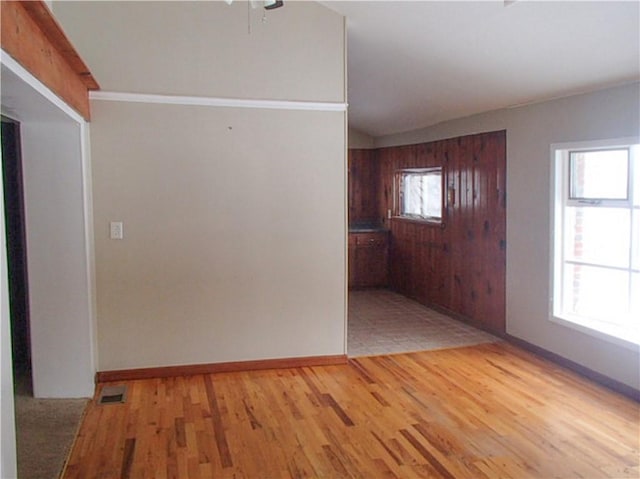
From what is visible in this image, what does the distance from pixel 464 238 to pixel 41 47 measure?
448cm

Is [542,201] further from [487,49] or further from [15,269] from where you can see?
[15,269]

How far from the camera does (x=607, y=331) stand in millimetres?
4152

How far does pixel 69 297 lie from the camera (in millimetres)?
A: 3908

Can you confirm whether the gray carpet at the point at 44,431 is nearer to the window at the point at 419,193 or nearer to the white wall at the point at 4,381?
the white wall at the point at 4,381

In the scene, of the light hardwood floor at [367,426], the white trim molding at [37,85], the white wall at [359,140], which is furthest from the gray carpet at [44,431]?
the white wall at [359,140]

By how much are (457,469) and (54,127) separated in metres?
3.11

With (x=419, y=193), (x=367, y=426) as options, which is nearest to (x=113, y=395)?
(x=367, y=426)

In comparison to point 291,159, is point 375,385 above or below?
below

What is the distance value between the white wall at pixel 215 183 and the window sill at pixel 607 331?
1.74 meters

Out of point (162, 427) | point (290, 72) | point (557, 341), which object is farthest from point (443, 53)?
point (162, 427)

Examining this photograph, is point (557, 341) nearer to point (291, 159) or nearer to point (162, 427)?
point (291, 159)

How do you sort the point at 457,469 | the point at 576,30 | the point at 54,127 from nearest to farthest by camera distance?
the point at 457,469
the point at 576,30
the point at 54,127

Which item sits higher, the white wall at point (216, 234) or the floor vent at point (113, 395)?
the white wall at point (216, 234)

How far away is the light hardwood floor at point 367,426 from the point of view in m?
2.99
